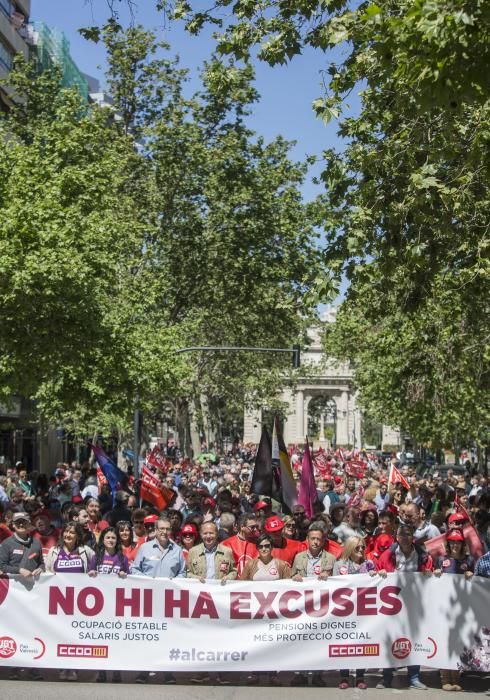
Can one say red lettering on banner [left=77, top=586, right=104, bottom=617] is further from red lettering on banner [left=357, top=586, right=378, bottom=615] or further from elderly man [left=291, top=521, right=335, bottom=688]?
red lettering on banner [left=357, top=586, right=378, bottom=615]

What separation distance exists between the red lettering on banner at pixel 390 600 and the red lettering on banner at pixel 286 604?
29.8 inches

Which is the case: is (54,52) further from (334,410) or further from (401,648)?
(334,410)

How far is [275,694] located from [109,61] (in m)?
27.4

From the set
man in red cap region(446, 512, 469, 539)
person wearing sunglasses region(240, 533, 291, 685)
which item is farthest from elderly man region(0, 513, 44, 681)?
man in red cap region(446, 512, 469, 539)

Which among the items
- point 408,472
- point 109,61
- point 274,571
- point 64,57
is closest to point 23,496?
point 274,571

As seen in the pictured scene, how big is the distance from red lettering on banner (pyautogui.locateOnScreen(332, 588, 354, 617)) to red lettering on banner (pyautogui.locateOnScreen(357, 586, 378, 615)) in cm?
7

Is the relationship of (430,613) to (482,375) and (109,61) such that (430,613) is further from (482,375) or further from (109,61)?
(109,61)

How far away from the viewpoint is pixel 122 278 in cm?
3309

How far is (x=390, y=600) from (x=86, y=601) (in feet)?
8.91

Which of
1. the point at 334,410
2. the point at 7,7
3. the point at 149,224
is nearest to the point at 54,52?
the point at 7,7

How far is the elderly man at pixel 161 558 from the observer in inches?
435

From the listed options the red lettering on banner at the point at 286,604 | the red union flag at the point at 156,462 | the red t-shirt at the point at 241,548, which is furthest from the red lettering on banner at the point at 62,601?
the red union flag at the point at 156,462

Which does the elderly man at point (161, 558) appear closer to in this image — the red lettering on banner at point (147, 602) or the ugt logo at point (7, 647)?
the red lettering on banner at point (147, 602)

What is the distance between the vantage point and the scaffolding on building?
53.1 meters
